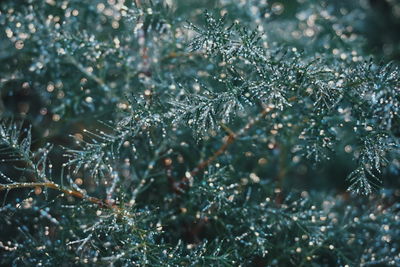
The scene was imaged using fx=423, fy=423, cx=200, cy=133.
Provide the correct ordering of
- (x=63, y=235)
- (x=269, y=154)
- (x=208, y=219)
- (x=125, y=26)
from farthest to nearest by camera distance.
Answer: (x=125, y=26), (x=269, y=154), (x=208, y=219), (x=63, y=235)

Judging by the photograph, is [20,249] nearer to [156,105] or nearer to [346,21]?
[156,105]

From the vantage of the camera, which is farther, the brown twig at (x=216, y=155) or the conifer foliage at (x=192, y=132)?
the brown twig at (x=216, y=155)

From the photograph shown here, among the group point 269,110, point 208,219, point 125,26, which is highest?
point 125,26

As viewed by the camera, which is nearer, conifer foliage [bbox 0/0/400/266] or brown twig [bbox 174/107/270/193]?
conifer foliage [bbox 0/0/400/266]

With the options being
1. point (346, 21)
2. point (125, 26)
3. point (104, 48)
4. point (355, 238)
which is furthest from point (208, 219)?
point (346, 21)

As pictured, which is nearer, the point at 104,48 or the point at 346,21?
the point at 104,48

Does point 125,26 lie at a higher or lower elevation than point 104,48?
higher

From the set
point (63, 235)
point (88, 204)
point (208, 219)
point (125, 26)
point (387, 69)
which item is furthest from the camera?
point (125, 26)
